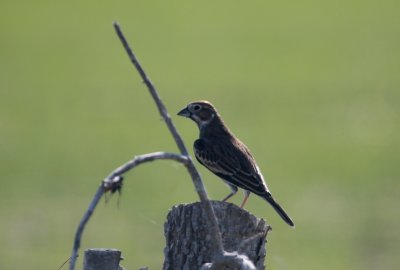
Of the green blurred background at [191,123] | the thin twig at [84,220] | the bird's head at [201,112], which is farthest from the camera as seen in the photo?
the green blurred background at [191,123]

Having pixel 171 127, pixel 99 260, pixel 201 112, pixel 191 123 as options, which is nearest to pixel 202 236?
pixel 99 260

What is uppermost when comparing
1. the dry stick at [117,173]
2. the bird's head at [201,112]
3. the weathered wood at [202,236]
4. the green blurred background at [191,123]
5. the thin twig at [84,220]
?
the green blurred background at [191,123]

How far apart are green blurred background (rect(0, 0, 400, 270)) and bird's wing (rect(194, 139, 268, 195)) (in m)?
8.27

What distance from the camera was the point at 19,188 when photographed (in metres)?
24.1

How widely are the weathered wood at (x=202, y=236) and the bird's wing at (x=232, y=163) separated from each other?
2.62 meters

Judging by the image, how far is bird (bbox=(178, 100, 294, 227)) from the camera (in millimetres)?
9414

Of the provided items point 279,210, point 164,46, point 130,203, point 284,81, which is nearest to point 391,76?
point 284,81

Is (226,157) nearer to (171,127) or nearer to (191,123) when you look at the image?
(171,127)

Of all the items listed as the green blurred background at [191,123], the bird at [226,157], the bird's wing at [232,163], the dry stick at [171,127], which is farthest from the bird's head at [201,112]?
the green blurred background at [191,123]

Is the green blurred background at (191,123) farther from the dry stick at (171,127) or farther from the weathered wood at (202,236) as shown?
the dry stick at (171,127)

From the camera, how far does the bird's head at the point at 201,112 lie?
10.3 meters

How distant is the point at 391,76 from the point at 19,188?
12.7 m

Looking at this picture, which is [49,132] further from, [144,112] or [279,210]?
[279,210]

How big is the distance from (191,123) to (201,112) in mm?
18439
